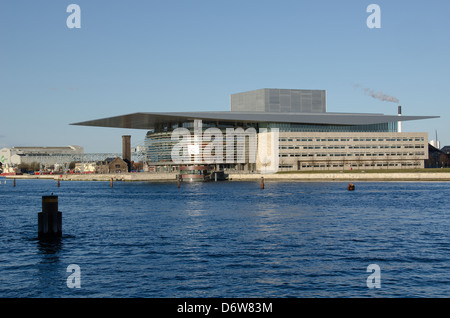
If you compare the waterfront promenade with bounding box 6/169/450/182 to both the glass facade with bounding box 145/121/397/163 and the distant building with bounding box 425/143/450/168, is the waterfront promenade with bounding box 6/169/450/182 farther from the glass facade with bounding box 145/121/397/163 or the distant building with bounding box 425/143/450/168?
the distant building with bounding box 425/143/450/168

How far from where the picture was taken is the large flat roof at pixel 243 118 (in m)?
119

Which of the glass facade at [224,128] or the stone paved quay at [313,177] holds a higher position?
the glass facade at [224,128]

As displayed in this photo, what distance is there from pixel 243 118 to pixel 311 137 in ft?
53.5

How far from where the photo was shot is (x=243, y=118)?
396ft

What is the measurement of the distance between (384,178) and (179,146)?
54157 millimetres

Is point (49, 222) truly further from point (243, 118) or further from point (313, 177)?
point (243, 118)

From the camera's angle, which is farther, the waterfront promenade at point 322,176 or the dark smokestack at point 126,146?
the dark smokestack at point 126,146

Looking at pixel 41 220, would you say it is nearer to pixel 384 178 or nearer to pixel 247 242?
pixel 247 242

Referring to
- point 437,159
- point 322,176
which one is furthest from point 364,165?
point 437,159

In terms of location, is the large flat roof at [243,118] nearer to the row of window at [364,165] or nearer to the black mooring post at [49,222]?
the row of window at [364,165]

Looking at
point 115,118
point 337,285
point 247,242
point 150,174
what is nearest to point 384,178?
point 150,174

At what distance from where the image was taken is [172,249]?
63.3 feet

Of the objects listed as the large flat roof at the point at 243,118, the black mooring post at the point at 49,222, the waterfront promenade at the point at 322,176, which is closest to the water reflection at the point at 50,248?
the black mooring post at the point at 49,222

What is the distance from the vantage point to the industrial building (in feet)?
388
